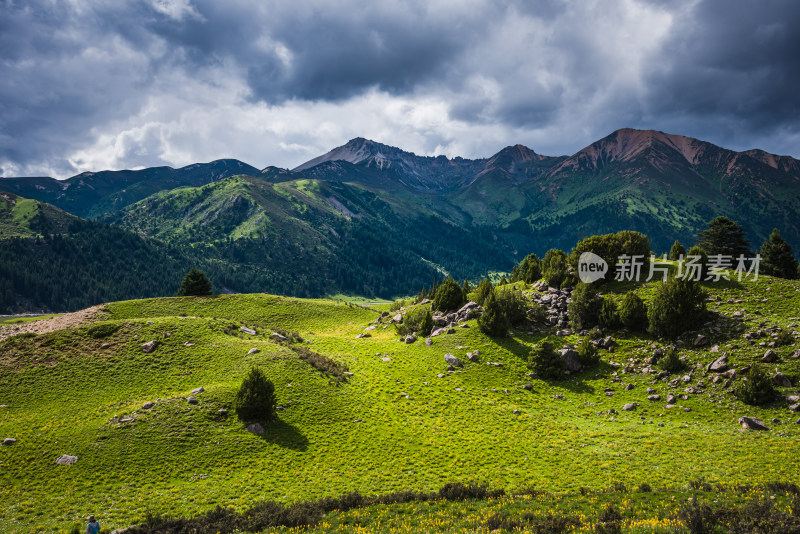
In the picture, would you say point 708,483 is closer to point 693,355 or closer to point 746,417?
point 746,417

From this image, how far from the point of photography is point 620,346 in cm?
4725

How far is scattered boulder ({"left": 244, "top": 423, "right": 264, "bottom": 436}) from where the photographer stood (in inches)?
1284

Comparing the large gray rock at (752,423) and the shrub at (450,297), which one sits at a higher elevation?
the shrub at (450,297)

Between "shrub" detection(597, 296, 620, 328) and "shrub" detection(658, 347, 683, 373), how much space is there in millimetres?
8479

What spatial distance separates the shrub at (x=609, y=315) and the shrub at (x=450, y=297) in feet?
80.9

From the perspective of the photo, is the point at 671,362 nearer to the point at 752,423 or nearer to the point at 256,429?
the point at 752,423

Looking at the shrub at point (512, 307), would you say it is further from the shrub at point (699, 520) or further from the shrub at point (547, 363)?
the shrub at point (699, 520)

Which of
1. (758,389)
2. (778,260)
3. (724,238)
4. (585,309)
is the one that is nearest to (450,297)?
(585,309)

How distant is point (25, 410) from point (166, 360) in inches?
486

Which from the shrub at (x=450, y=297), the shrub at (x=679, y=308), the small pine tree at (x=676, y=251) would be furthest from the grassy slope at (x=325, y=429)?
the small pine tree at (x=676, y=251)

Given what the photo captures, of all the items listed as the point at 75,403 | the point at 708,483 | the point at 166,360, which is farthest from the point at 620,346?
the point at 75,403

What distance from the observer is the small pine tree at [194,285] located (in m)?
91.1

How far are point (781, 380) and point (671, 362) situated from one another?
8.69 metres

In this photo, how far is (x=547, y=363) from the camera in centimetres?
4578
